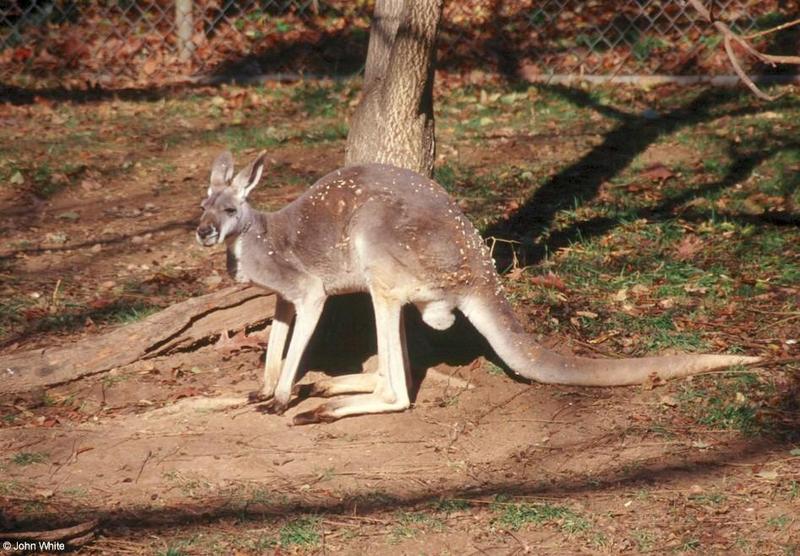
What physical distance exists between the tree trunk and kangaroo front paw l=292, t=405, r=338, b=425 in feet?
4.26

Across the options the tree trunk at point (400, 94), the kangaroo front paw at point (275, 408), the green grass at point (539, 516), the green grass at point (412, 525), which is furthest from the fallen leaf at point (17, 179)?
the green grass at point (539, 516)

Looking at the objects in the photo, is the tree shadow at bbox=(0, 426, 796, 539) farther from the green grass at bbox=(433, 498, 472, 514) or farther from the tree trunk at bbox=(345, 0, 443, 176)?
the tree trunk at bbox=(345, 0, 443, 176)

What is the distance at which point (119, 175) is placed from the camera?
24.0 feet

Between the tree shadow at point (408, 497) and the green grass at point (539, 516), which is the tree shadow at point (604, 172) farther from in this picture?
the green grass at point (539, 516)

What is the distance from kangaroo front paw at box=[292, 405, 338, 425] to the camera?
452 cm

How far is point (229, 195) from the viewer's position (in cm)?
453

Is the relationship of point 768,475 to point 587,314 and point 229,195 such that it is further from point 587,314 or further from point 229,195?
point 229,195

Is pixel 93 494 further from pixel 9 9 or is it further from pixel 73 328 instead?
pixel 9 9

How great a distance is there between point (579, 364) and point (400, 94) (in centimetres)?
155

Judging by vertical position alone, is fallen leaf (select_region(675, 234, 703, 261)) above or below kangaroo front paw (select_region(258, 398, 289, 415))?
above

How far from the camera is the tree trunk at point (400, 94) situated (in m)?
5.04

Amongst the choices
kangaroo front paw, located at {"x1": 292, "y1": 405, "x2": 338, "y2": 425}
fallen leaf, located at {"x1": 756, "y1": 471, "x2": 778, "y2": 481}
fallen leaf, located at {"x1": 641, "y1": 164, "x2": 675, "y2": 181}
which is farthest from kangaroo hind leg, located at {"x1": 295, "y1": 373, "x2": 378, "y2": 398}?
fallen leaf, located at {"x1": 641, "y1": 164, "x2": 675, "y2": 181}

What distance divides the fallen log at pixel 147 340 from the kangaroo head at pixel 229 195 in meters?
0.64

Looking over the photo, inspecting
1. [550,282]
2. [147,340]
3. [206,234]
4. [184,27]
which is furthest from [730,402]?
[184,27]
